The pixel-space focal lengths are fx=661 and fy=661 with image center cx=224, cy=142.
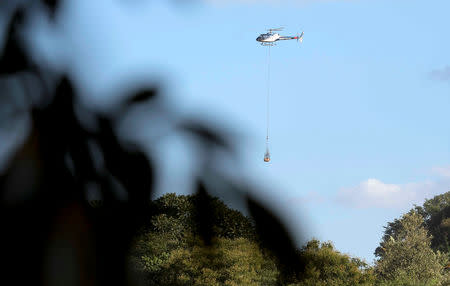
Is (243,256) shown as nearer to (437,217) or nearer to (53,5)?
(53,5)

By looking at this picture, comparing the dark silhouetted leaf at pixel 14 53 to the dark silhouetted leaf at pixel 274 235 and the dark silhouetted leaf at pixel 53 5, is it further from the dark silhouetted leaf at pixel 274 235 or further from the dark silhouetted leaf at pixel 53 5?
the dark silhouetted leaf at pixel 274 235

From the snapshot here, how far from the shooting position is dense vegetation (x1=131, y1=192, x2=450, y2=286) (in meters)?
1.54

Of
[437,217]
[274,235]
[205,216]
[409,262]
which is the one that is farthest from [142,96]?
[437,217]

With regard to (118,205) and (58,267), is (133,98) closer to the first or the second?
(118,205)

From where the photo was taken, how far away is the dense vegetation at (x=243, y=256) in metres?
1.54

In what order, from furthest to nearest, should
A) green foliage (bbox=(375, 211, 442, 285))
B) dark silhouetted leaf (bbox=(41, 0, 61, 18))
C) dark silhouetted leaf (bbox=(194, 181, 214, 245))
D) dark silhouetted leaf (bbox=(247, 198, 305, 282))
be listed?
green foliage (bbox=(375, 211, 442, 285)) → dark silhouetted leaf (bbox=(41, 0, 61, 18)) → dark silhouetted leaf (bbox=(194, 181, 214, 245)) → dark silhouetted leaf (bbox=(247, 198, 305, 282))

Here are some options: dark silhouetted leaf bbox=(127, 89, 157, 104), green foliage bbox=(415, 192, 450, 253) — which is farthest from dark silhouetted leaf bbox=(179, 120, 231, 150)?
green foliage bbox=(415, 192, 450, 253)

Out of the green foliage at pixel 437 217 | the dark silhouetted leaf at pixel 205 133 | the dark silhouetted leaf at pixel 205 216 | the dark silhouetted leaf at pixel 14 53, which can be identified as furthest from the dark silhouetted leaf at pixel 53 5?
the green foliage at pixel 437 217

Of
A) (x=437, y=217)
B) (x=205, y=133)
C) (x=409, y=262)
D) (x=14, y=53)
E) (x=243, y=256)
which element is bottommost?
(x=205, y=133)

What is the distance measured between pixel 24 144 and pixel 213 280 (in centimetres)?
1366

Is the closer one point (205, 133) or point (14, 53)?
point (205, 133)

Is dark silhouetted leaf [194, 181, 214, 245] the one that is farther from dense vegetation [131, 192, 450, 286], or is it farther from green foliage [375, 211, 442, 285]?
green foliage [375, 211, 442, 285]

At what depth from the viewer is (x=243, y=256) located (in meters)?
14.6

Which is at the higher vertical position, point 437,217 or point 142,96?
point 437,217
